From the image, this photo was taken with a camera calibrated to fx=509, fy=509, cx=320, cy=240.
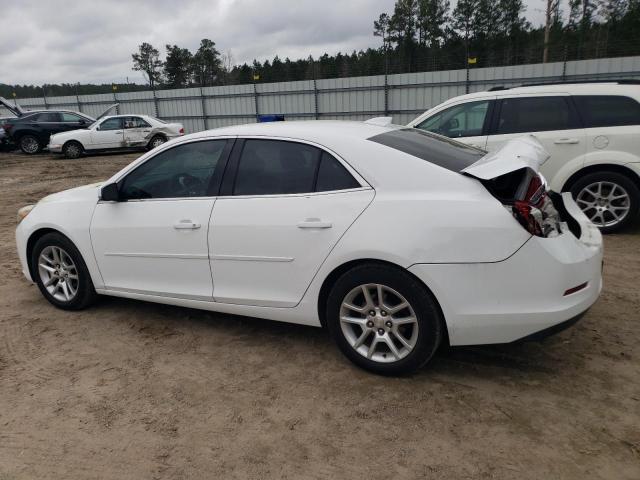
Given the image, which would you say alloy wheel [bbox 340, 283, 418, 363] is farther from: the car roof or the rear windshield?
the car roof

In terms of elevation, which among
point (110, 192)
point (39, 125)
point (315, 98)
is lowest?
point (110, 192)

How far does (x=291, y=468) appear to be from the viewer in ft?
8.20

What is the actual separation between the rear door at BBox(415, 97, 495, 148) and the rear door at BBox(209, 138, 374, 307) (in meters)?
3.85

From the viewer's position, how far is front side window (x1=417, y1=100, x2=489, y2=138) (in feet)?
22.2

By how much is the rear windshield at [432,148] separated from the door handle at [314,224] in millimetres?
642

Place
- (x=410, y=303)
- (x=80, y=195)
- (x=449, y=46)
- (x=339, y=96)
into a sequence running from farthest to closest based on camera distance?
(x=449, y=46), (x=339, y=96), (x=80, y=195), (x=410, y=303)

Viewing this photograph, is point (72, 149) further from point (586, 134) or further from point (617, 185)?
point (617, 185)

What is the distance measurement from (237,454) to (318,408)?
0.56 meters

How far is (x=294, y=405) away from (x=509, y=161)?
75.3 inches

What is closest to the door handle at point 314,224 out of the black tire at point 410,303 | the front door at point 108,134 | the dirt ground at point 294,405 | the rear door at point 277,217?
the rear door at point 277,217

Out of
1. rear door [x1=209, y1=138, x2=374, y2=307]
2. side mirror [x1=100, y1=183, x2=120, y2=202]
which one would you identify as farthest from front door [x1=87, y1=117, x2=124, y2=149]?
rear door [x1=209, y1=138, x2=374, y2=307]

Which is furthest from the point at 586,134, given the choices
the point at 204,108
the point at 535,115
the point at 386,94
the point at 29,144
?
the point at 204,108

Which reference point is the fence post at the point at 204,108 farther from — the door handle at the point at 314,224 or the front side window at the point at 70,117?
the door handle at the point at 314,224

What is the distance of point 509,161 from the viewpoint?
9.80ft
